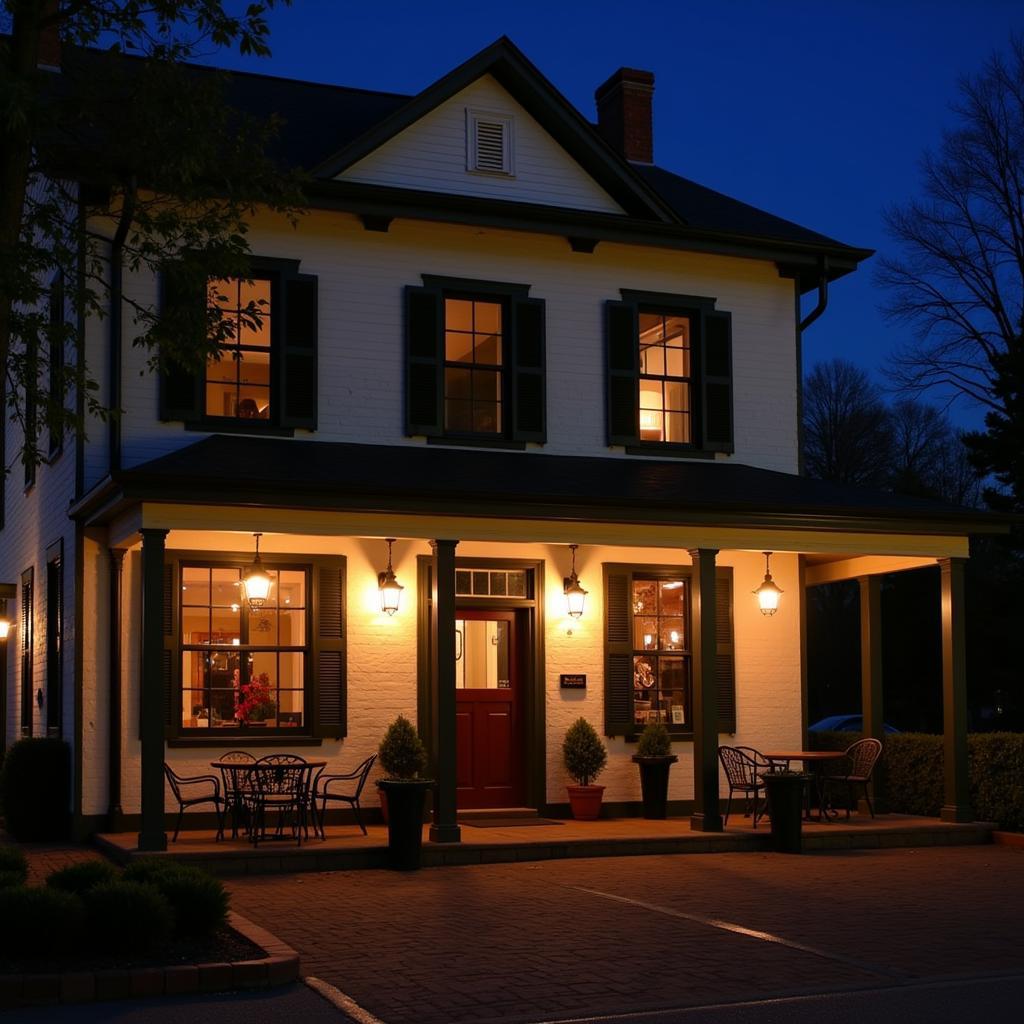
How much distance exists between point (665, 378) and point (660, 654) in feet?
10.1

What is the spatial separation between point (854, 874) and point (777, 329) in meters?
7.15

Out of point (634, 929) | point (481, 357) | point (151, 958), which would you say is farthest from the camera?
point (481, 357)

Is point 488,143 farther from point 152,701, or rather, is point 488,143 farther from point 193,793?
point 193,793

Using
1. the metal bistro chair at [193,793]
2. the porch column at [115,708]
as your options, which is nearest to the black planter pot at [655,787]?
the metal bistro chair at [193,793]

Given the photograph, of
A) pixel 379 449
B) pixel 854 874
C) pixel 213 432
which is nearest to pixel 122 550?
pixel 213 432

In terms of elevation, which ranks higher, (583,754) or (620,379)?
(620,379)

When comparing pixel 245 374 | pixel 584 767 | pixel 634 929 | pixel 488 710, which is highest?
pixel 245 374

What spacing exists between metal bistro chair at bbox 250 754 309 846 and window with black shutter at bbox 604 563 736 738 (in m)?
4.04

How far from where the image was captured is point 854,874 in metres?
12.9

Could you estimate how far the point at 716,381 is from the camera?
17344 mm

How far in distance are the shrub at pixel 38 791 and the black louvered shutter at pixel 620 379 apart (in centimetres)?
663

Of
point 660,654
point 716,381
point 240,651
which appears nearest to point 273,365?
point 240,651

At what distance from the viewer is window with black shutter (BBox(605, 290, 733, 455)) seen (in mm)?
17094

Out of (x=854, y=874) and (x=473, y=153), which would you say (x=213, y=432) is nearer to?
(x=473, y=153)
